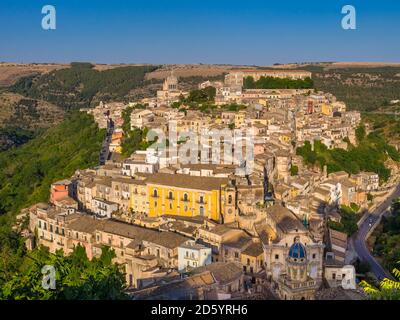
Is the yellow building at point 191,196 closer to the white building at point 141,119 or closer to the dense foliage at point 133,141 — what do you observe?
the dense foliage at point 133,141

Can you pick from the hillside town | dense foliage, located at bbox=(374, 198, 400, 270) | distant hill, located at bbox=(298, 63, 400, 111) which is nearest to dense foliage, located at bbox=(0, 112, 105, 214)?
A: the hillside town

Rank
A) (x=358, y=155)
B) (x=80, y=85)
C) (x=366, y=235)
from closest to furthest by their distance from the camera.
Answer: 1. (x=366, y=235)
2. (x=358, y=155)
3. (x=80, y=85)

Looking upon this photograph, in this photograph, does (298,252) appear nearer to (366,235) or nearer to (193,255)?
(193,255)

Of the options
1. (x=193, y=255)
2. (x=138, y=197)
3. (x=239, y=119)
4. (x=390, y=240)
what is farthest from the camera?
(x=239, y=119)

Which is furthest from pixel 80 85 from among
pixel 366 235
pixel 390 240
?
pixel 390 240

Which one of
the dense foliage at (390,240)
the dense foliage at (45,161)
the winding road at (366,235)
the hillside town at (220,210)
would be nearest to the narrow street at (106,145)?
the hillside town at (220,210)

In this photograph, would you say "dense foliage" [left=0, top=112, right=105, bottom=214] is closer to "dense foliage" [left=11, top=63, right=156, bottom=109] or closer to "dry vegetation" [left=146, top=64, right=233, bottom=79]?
"dense foliage" [left=11, top=63, right=156, bottom=109]
